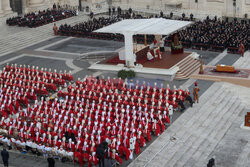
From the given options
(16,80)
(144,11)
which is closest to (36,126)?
(16,80)

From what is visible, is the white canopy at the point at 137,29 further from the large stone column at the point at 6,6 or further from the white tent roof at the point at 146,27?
the large stone column at the point at 6,6

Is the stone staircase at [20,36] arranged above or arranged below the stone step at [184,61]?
above

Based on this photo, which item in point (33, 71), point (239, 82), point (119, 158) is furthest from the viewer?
point (33, 71)

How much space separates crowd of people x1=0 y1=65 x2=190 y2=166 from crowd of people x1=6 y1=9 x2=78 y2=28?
19254 mm

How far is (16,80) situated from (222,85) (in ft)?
50.8

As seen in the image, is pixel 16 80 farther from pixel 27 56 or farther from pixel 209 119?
pixel 209 119

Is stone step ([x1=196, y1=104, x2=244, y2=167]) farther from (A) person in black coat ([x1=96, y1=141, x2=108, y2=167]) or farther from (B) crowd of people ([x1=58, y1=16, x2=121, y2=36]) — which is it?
(B) crowd of people ([x1=58, y1=16, x2=121, y2=36])

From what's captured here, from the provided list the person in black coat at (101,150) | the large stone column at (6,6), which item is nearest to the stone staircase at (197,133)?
the person in black coat at (101,150)

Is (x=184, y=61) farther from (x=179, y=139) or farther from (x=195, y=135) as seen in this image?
(x=179, y=139)

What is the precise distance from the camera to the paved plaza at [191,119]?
79.1 ft

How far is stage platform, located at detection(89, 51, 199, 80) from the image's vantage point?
36125 mm

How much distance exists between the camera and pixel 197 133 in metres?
26.9

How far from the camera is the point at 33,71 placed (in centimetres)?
3703

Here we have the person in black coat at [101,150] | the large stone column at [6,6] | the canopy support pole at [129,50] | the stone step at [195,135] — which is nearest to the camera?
the person in black coat at [101,150]
